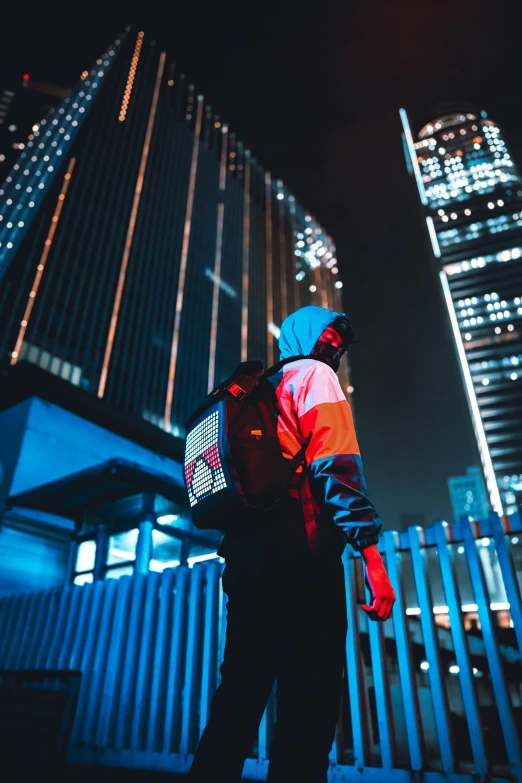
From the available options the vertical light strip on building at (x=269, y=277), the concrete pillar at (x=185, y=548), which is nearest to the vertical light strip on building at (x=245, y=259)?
the vertical light strip on building at (x=269, y=277)

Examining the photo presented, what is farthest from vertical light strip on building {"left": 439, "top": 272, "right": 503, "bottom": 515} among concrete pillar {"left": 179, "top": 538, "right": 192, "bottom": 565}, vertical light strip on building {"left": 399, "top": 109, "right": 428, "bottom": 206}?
concrete pillar {"left": 179, "top": 538, "right": 192, "bottom": 565}

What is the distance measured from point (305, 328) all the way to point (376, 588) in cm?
111

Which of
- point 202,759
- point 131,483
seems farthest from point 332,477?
point 131,483

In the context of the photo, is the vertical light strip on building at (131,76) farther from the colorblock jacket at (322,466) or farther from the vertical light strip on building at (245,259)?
the colorblock jacket at (322,466)

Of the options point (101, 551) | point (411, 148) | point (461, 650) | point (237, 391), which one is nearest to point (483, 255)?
point (411, 148)

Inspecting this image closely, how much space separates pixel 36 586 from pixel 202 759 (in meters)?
9.04

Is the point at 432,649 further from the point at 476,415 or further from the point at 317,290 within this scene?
the point at 476,415

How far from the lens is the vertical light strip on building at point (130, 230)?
55.6 ft

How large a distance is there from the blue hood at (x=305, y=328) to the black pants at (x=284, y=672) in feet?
3.06

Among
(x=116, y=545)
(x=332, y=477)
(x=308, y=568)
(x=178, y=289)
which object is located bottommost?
(x=308, y=568)

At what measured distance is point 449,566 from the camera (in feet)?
9.06

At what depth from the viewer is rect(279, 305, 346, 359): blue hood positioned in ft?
6.34

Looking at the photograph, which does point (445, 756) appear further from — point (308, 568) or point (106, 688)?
point (106, 688)

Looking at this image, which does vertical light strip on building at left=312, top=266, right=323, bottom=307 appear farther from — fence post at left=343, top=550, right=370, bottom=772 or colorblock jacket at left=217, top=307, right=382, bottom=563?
colorblock jacket at left=217, top=307, right=382, bottom=563
